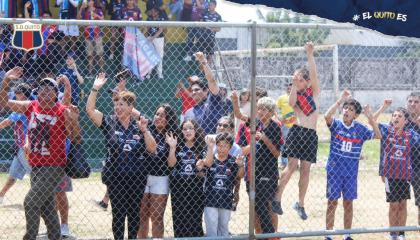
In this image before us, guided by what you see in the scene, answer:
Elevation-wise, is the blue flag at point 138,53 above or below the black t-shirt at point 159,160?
above

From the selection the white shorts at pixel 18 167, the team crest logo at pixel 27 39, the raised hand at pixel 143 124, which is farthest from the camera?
the white shorts at pixel 18 167

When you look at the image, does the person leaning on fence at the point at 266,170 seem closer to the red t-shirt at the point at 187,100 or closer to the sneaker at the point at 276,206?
the sneaker at the point at 276,206

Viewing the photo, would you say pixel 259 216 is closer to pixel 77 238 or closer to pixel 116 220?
pixel 116 220

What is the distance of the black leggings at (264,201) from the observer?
749cm

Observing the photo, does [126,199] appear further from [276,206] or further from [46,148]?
[276,206]

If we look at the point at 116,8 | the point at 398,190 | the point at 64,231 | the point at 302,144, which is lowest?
the point at 64,231

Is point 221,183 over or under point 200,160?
under

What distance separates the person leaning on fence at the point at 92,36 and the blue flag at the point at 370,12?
939 cm

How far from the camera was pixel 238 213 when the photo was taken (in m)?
9.90

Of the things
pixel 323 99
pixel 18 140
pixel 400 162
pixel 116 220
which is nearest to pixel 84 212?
pixel 18 140

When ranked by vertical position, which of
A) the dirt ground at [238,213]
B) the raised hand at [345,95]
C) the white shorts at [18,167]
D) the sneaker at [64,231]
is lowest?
the dirt ground at [238,213]

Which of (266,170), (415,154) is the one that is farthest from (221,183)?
(415,154)

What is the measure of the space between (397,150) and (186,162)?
8.45 feet

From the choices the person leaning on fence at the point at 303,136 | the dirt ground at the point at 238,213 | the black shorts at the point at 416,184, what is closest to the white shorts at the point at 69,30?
the dirt ground at the point at 238,213
